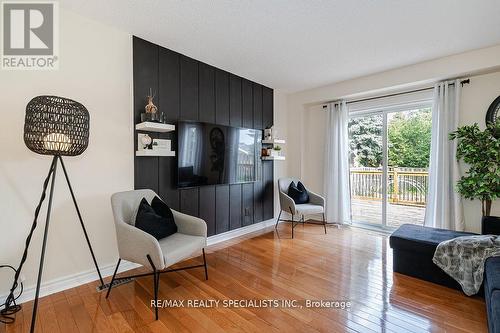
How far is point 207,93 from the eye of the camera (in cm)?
335

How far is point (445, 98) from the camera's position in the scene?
3256 mm

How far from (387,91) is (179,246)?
379cm

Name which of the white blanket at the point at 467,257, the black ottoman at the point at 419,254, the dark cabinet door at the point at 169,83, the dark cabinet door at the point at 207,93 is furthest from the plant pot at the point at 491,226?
the dark cabinet door at the point at 169,83

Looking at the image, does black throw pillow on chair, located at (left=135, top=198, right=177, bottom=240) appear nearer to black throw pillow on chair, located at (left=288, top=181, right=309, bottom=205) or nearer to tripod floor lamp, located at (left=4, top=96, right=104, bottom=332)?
tripod floor lamp, located at (left=4, top=96, right=104, bottom=332)

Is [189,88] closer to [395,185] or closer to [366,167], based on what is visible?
[366,167]

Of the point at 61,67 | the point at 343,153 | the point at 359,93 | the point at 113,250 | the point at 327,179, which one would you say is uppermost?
the point at 359,93

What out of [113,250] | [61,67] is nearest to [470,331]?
[113,250]

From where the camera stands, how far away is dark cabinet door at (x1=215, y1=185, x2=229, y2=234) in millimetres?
3463

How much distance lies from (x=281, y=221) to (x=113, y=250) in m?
2.97

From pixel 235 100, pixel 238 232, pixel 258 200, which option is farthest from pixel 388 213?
pixel 235 100

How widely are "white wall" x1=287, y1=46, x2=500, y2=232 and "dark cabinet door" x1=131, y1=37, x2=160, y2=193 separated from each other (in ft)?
9.20

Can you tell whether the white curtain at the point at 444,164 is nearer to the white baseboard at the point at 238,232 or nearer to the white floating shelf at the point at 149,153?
the white baseboard at the point at 238,232

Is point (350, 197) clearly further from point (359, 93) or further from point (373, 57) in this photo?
point (373, 57)

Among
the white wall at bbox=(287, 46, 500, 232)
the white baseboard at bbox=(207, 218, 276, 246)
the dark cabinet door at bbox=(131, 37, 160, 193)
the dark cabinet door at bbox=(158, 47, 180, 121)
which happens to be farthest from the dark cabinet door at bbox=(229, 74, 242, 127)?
the white baseboard at bbox=(207, 218, 276, 246)
